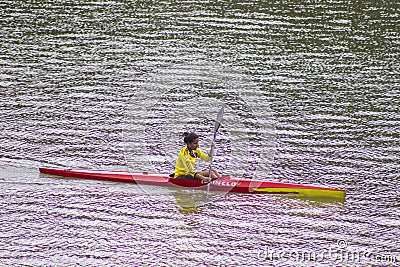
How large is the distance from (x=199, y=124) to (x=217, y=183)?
177 inches

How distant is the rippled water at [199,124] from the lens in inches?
616

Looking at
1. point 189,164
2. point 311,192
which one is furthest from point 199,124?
point 311,192

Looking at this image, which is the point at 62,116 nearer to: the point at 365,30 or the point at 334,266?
the point at 334,266

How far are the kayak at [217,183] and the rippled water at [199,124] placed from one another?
0.24 metres

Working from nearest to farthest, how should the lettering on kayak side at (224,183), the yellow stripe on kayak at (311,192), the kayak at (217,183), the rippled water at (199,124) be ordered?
the rippled water at (199,124) < the yellow stripe on kayak at (311,192) < the kayak at (217,183) < the lettering on kayak side at (224,183)

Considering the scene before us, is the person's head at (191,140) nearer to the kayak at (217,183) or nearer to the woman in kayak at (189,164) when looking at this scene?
the woman in kayak at (189,164)

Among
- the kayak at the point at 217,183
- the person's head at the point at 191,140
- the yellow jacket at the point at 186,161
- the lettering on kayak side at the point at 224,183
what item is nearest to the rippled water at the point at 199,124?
the kayak at the point at 217,183

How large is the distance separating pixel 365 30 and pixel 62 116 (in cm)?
1398

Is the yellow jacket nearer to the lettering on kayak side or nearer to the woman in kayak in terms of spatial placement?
the woman in kayak

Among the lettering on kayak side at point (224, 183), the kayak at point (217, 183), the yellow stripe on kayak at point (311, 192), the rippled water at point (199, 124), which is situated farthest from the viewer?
the lettering on kayak side at point (224, 183)

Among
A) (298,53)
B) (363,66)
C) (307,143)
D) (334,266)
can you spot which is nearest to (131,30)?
(298,53)

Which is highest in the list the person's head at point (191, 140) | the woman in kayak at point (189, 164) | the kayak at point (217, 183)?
the person's head at point (191, 140)

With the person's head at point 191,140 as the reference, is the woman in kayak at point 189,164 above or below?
below

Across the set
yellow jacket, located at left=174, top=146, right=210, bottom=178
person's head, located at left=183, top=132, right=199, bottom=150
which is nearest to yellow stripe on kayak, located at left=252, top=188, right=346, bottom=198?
yellow jacket, located at left=174, top=146, right=210, bottom=178
